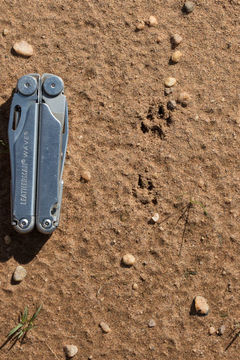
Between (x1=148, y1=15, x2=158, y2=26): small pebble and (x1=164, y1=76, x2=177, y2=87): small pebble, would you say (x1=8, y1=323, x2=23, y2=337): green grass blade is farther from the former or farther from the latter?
(x1=148, y1=15, x2=158, y2=26): small pebble

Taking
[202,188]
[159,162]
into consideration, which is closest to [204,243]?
[202,188]

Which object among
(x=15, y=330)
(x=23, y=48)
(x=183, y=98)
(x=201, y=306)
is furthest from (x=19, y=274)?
(x=183, y=98)

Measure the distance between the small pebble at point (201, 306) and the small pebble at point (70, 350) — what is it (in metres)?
0.86

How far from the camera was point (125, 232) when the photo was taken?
311 centimetres

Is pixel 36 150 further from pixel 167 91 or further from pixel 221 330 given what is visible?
pixel 221 330

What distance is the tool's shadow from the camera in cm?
304

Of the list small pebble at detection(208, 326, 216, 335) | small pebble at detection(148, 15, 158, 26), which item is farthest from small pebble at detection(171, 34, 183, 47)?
small pebble at detection(208, 326, 216, 335)

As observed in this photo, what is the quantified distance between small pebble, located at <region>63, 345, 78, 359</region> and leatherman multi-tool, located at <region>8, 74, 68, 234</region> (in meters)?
0.77

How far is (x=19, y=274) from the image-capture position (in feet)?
9.91

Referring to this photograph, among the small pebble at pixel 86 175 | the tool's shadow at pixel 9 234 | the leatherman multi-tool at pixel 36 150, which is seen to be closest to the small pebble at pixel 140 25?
the leatherman multi-tool at pixel 36 150

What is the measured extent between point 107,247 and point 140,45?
1.44m

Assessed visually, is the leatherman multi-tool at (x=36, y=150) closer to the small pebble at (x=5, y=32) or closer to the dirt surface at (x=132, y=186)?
the dirt surface at (x=132, y=186)

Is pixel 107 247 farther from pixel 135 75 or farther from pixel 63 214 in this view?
pixel 135 75

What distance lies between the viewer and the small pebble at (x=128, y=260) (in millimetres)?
3076
